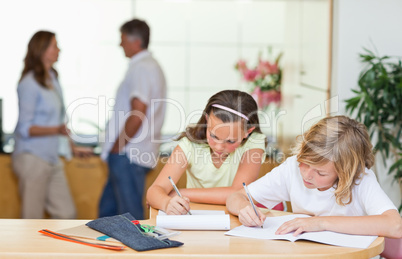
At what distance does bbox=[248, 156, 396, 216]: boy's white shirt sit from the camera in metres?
1.80

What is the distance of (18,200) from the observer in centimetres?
430

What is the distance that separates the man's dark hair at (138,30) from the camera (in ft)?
11.4

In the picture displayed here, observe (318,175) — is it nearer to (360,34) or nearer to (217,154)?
(217,154)

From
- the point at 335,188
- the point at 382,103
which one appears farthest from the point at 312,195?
the point at 382,103

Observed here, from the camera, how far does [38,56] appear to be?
11.9 feet

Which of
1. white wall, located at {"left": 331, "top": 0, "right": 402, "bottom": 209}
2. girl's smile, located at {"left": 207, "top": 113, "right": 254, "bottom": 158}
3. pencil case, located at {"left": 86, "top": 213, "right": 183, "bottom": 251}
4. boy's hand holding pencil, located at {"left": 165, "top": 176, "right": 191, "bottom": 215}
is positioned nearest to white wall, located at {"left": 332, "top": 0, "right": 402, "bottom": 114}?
Answer: white wall, located at {"left": 331, "top": 0, "right": 402, "bottom": 209}

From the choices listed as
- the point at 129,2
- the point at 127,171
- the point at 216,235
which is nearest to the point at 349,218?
the point at 216,235

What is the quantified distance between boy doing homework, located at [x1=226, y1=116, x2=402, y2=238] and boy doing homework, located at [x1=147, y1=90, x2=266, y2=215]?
24 centimetres

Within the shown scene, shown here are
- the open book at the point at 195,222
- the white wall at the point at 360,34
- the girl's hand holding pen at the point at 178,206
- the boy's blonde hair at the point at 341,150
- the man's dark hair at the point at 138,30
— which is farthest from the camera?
the man's dark hair at the point at 138,30

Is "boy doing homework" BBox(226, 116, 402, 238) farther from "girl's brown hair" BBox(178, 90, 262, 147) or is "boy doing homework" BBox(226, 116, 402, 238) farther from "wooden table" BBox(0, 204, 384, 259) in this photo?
"girl's brown hair" BBox(178, 90, 262, 147)

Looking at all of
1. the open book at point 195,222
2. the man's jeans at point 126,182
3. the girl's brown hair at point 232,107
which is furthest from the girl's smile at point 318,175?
the man's jeans at point 126,182

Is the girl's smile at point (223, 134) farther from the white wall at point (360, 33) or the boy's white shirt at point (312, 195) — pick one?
the white wall at point (360, 33)

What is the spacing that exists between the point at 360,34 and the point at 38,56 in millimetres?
2004

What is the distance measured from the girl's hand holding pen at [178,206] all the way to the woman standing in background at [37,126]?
1902mm
